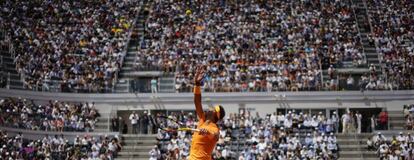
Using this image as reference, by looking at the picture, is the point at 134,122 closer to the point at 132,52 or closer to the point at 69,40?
the point at 132,52

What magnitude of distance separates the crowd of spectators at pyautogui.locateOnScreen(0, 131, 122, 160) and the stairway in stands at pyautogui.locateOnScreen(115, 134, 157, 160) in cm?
47

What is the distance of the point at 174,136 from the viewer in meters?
37.2

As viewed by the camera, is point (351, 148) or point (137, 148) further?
point (137, 148)

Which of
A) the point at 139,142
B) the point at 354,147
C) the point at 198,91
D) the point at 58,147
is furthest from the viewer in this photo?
the point at 139,142

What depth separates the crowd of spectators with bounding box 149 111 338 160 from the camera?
3531cm

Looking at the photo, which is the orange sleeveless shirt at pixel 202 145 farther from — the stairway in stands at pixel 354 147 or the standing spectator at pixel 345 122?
the standing spectator at pixel 345 122

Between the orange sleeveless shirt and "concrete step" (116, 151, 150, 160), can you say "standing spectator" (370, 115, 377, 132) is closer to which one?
"concrete step" (116, 151, 150, 160)

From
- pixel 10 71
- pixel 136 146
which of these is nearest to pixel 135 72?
pixel 136 146

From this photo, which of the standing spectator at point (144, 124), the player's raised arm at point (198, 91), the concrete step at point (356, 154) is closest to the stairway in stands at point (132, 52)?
the standing spectator at point (144, 124)

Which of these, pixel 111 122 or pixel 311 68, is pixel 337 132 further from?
pixel 111 122

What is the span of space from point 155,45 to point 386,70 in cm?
1416

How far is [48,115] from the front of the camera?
39688 millimetres

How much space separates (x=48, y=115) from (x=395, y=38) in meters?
21.0

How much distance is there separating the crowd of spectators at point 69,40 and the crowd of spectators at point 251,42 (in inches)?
79.4
